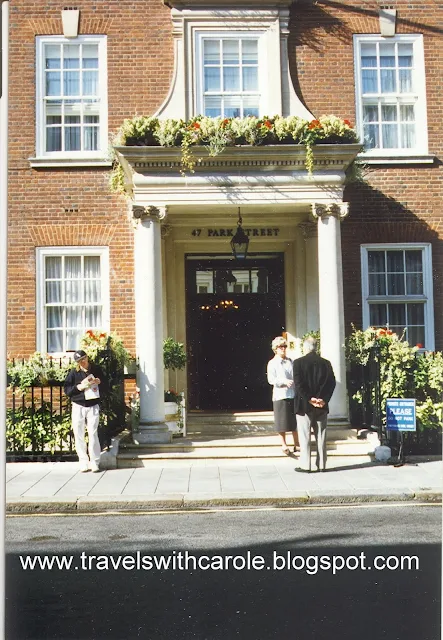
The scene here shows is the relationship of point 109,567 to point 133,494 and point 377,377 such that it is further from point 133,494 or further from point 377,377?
point 377,377

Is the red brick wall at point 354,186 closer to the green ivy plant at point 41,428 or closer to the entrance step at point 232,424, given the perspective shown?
the entrance step at point 232,424

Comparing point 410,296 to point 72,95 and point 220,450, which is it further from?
point 72,95

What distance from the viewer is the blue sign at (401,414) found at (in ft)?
35.4

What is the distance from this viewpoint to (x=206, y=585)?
426cm

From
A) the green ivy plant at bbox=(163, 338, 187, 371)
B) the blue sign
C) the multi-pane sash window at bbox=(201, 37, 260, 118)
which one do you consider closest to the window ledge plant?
the multi-pane sash window at bbox=(201, 37, 260, 118)

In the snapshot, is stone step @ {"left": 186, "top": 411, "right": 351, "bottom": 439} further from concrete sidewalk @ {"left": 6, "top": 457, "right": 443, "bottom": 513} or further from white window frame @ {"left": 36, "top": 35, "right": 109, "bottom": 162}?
white window frame @ {"left": 36, "top": 35, "right": 109, "bottom": 162}

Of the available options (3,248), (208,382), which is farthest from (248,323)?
(3,248)

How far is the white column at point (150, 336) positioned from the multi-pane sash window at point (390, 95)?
4.38 m

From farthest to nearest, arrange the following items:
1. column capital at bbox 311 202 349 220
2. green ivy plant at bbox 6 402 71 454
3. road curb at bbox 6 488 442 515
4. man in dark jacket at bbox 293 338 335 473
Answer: column capital at bbox 311 202 349 220 → green ivy plant at bbox 6 402 71 454 → man in dark jacket at bbox 293 338 335 473 → road curb at bbox 6 488 442 515

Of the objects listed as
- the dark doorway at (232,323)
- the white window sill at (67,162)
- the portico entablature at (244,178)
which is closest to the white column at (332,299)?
the portico entablature at (244,178)

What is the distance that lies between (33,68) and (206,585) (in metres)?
11.8

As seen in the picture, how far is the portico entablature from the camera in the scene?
40.3ft

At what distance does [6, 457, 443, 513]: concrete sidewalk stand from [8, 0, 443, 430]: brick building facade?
3.58m

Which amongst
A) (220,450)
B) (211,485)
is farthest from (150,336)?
(211,485)
